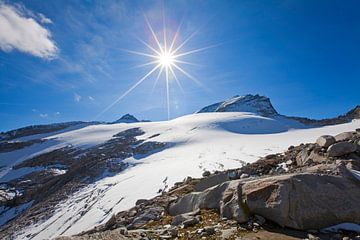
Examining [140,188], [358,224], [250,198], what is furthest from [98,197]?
[358,224]

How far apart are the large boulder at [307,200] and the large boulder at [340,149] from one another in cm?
378

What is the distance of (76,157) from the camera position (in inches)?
2682

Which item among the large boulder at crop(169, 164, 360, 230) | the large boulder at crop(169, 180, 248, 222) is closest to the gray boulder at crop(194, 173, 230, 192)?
the large boulder at crop(169, 180, 248, 222)

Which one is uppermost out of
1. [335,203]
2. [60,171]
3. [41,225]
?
[60,171]

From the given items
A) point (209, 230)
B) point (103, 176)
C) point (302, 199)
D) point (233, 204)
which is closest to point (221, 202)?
point (233, 204)

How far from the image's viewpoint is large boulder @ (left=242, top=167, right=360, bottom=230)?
7652 mm

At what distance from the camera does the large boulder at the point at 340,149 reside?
12055 millimetres

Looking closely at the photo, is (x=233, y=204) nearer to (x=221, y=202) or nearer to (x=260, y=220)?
(x=221, y=202)

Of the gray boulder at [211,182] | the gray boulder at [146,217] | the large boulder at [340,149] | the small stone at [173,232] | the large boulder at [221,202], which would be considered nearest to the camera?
the small stone at [173,232]

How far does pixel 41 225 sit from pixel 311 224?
2481 cm

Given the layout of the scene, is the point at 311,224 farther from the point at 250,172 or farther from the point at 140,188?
the point at 140,188

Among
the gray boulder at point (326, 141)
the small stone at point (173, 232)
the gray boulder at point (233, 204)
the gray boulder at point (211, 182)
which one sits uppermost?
the gray boulder at point (326, 141)

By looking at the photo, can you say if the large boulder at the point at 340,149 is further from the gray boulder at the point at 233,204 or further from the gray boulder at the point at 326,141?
the gray boulder at the point at 233,204

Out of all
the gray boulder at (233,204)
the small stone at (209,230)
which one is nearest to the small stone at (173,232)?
the small stone at (209,230)
